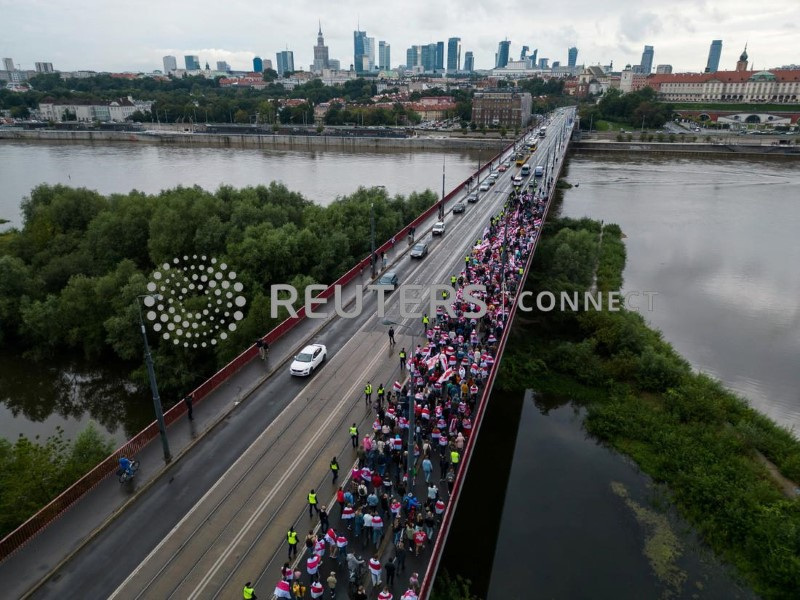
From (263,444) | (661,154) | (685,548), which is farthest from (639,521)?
(661,154)

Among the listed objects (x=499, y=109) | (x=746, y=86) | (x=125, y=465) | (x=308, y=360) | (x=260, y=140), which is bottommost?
(x=260, y=140)

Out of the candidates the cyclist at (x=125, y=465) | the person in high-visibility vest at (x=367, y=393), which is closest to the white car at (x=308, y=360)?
the person in high-visibility vest at (x=367, y=393)

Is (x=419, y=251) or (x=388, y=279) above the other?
(x=419, y=251)

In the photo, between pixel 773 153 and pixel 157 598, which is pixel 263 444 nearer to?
pixel 157 598

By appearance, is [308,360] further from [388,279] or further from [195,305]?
[195,305]

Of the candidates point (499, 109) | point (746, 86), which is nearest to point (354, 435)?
point (499, 109)

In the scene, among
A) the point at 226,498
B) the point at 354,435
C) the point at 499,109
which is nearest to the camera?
the point at 226,498

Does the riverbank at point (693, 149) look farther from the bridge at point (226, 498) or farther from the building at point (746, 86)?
the bridge at point (226, 498)
